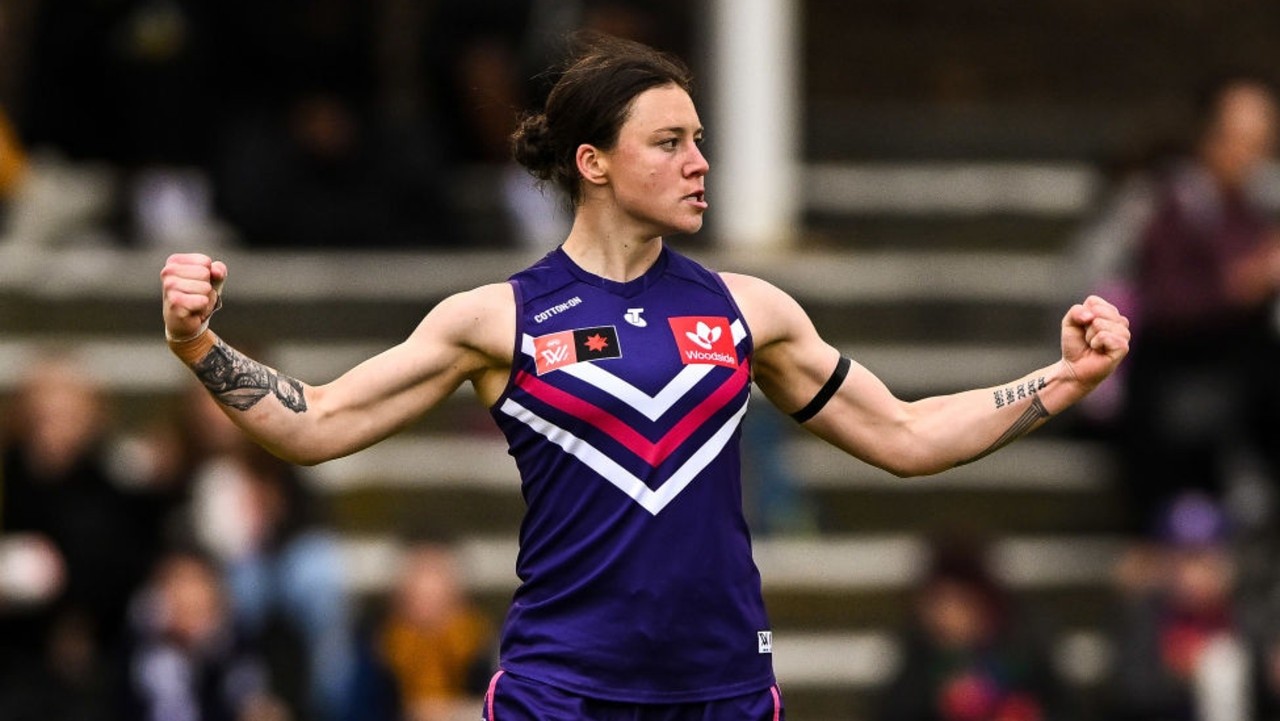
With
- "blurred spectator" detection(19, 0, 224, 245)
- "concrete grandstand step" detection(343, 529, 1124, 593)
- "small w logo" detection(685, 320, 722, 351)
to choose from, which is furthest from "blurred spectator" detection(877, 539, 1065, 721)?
"small w logo" detection(685, 320, 722, 351)

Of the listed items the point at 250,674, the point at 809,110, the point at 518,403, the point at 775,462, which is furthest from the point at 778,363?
the point at 809,110

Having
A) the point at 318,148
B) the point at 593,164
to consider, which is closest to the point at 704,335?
the point at 593,164

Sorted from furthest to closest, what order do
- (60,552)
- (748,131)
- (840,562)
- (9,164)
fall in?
(748,131) < (9,164) < (840,562) < (60,552)

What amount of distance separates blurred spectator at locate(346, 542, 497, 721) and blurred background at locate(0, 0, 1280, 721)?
0.02m

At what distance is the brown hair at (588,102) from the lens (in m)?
5.79

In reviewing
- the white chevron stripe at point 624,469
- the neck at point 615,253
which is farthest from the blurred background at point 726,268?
the white chevron stripe at point 624,469

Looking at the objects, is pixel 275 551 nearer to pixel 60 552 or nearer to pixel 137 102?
pixel 60 552

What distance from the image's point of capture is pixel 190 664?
32.9ft

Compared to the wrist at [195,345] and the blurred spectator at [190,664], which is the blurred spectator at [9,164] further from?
the wrist at [195,345]

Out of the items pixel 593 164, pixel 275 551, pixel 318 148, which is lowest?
pixel 275 551

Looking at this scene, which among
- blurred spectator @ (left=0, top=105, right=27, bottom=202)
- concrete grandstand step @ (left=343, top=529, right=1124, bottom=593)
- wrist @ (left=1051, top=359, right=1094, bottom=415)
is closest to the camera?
wrist @ (left=1051, top=359, right=1094, bottom=415)

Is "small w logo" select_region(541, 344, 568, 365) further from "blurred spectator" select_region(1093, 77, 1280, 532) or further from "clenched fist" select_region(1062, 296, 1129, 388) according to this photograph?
"blurred spectator" select_region(1093, 77, 1280, 532)

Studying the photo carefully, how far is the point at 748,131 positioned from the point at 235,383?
724 cm

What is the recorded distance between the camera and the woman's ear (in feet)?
19.1
